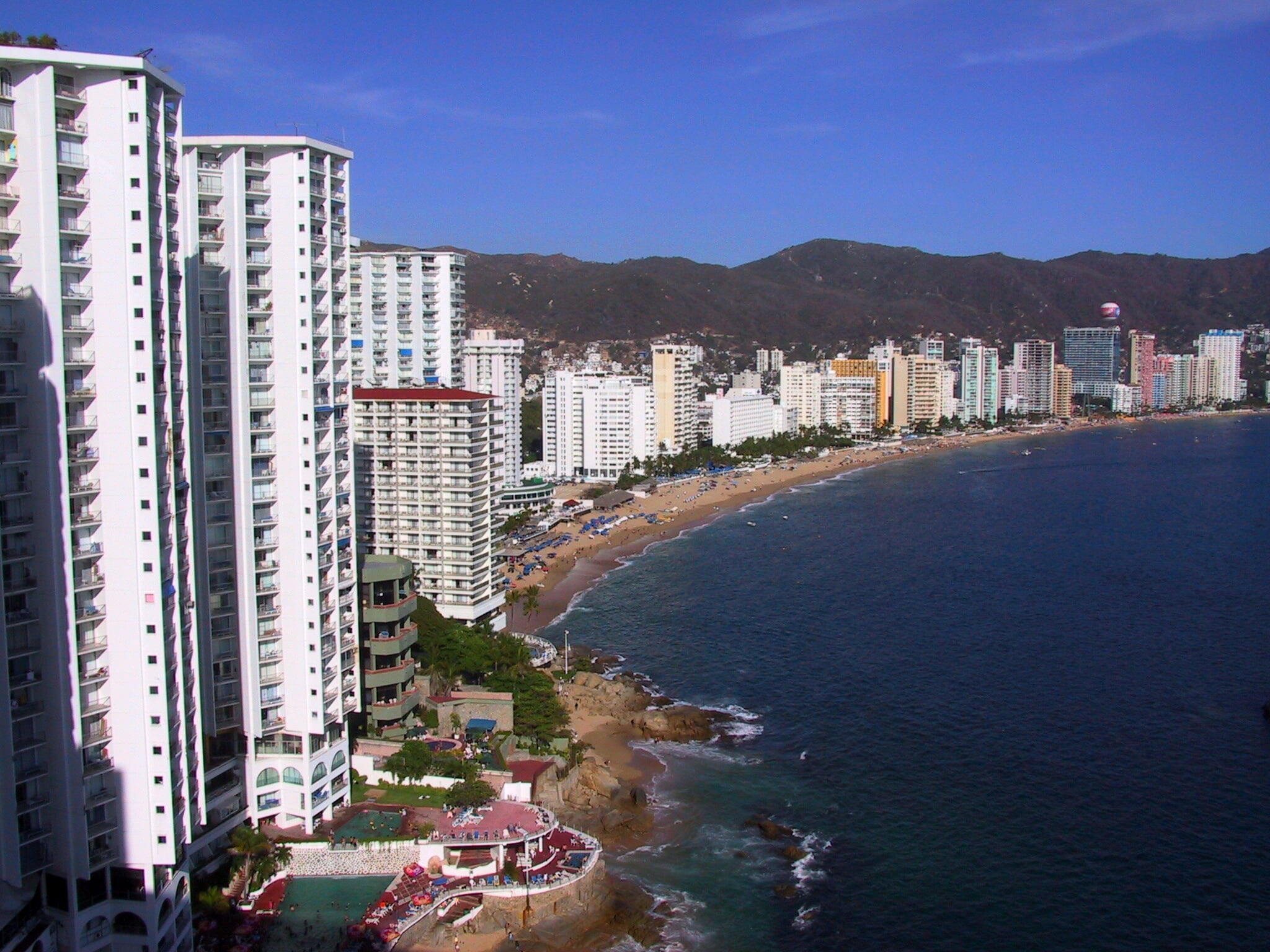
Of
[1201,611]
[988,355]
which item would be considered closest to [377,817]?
[1201,611]

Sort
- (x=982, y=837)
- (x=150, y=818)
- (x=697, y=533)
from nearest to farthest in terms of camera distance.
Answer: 1. (x=150, y=818)
2. (x=982, y=837)
3. (x=697, y=533)

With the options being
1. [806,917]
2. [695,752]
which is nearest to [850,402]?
[695,752]

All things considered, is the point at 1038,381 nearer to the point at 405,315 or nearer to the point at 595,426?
the point at 595,426

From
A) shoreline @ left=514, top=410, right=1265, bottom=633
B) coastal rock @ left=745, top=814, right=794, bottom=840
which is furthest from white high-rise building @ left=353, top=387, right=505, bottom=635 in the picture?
coastal rock @ left=745, top=814, right=794, bottom=840

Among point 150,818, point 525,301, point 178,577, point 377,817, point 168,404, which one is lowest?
point 377,817

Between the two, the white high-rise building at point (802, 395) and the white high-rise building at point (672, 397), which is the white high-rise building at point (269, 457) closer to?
the white high-rise building at point (672, 397)

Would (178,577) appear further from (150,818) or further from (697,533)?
(697,533)

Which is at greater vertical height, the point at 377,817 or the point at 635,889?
the point at 377,817

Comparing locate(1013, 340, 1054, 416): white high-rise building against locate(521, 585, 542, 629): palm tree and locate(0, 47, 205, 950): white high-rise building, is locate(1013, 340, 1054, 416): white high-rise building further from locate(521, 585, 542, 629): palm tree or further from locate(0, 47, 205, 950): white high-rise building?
locate(0, 47, 205, 950): white high-rise building
